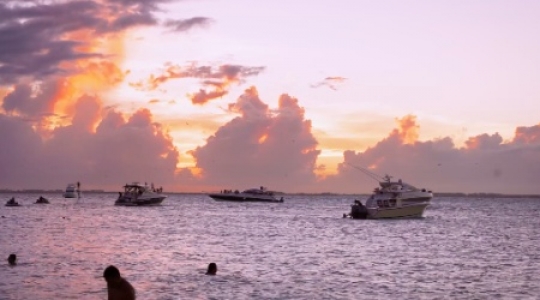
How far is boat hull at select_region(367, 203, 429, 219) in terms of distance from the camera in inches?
4134

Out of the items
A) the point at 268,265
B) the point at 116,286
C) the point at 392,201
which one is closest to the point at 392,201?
the point at 392,201

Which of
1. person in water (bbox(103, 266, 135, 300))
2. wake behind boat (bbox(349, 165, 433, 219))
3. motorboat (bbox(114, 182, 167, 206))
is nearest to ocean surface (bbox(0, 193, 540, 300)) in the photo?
person in water (bbox(103, 266, 135, 300))

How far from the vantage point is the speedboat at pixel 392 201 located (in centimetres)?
10388

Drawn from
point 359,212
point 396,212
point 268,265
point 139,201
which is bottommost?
point 268,265

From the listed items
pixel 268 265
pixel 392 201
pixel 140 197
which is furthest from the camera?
pixel 140 197

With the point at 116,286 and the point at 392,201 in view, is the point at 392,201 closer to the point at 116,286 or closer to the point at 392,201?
the point at 392,201

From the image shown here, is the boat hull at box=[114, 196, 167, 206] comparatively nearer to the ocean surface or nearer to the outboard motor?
the outboard motor

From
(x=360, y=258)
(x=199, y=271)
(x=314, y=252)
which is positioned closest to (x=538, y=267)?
(x=360, y=258)

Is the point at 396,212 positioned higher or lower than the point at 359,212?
higher

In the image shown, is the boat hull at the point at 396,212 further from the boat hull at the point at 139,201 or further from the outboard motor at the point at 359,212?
the boat hull at the point at 139,201

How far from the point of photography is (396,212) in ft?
349

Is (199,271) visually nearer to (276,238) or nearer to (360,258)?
(360,258)

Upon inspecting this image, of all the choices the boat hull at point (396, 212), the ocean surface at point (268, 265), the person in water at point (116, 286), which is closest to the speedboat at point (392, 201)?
the boat hull at point (396, 212)

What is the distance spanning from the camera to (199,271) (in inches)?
1713
